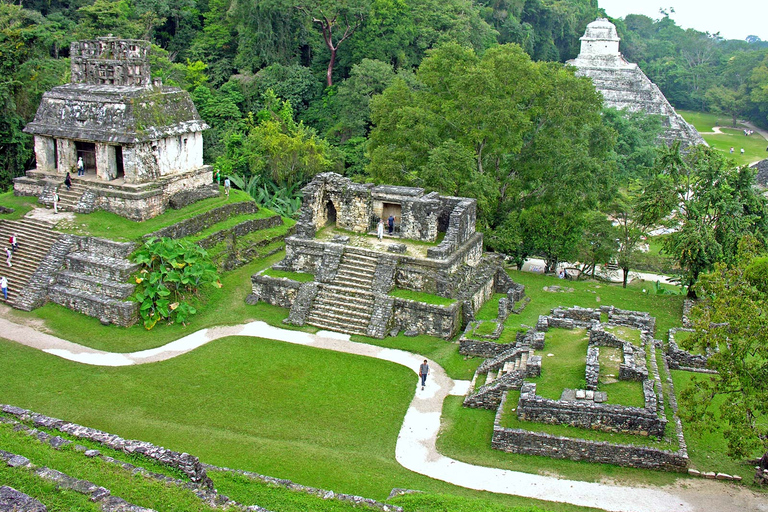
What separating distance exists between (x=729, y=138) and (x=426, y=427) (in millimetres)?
56955

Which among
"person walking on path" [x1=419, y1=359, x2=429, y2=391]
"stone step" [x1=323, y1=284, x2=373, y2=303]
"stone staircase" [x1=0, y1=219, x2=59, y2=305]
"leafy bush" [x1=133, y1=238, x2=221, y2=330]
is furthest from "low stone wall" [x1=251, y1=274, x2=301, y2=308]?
"stone staircase" [x1=0, y1=219, x2=59, y2=305]

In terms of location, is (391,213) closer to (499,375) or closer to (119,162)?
(499,375)

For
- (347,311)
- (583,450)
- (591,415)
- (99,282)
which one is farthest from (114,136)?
(583,450)

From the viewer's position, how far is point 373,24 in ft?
147

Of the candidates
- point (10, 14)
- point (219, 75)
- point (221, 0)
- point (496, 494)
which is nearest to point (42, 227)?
point (496, 494)

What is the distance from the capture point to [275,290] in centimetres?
2350

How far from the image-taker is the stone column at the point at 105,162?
2527 centimetres

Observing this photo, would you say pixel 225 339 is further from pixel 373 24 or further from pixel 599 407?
pixel 373 24

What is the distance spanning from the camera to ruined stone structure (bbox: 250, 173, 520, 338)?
22.0 metres

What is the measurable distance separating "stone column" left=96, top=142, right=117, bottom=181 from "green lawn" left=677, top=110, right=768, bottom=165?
4168 centimetres

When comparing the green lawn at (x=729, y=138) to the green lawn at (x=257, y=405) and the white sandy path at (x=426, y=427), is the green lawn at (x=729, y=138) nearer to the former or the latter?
the white sandy path at (x=426, y=427)

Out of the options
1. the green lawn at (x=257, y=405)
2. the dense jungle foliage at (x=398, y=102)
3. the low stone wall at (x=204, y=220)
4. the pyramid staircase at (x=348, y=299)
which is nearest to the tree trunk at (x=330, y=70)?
the dense jungle foliage at (x=398, y=102)

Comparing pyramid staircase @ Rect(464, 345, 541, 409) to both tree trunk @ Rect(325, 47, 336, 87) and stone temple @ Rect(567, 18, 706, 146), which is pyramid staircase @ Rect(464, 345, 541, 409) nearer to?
tree trunk @ Rect(325, 47, 336, 87)

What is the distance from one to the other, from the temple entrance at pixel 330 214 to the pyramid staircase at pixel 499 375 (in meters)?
9.16
